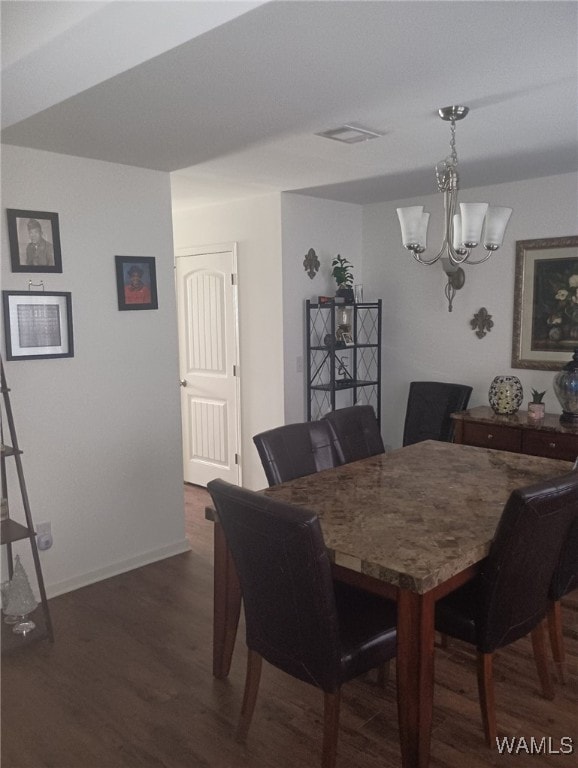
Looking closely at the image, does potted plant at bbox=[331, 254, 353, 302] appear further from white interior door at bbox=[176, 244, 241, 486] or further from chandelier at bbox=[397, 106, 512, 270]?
chandelier at bbox=[397, 106, 512, 270]

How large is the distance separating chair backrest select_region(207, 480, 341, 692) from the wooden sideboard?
2328 mm

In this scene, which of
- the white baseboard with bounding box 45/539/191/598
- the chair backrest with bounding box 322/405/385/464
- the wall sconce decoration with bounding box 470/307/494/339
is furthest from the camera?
the wall sconce decoration with bounding box 470/307/494/339

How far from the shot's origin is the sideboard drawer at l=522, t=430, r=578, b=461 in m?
3.56

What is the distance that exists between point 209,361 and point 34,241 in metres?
2.12

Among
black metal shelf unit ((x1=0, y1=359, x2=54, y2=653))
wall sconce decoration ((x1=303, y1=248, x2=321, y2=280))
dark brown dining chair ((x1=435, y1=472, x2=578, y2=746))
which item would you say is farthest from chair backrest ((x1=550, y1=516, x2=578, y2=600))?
wall sconce decoration ((x1=303, y1=248, x2=321, y2=280))

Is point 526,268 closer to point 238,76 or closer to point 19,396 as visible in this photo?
point 238,76

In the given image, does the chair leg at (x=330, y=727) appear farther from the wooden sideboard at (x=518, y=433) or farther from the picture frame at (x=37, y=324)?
the wooden sideboard at (x=518, y=433)

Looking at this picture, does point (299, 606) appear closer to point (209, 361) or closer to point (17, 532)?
point (17, 532)

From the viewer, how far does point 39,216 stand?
3.04m

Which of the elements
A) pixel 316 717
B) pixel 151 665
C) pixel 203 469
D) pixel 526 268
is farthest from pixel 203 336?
pixel 316 717

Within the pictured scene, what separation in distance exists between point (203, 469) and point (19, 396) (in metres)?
2.28

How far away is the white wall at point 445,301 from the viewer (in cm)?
404

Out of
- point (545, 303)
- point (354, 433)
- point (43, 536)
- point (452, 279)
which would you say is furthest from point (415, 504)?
point (452, 279)
